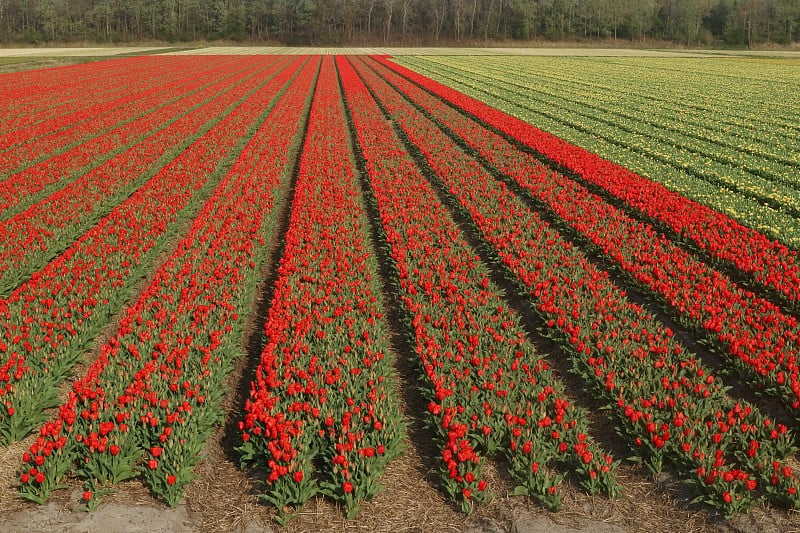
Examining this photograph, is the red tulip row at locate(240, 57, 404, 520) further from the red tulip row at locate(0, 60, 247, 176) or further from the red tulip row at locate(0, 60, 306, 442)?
the red tulip row at locate(0, 60, 247, 176)

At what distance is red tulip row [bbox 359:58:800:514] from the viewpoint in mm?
5402

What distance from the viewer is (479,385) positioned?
672 centimetres

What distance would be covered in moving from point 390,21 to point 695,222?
445 feet

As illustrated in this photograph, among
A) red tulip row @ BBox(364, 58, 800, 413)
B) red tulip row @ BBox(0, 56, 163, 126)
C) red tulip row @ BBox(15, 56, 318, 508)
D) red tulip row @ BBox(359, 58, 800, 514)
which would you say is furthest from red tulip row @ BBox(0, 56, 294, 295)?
red tulip row @ BBox(364, 58, 800, 413)

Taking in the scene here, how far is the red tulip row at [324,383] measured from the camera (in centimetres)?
546

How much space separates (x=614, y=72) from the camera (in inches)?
2104

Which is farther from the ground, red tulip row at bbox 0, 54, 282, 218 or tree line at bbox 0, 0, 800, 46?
tree line at bbox 0, 0, 800, 46

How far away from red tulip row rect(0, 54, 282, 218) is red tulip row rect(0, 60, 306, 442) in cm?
286

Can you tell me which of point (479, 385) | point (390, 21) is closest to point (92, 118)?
point (479, 385)

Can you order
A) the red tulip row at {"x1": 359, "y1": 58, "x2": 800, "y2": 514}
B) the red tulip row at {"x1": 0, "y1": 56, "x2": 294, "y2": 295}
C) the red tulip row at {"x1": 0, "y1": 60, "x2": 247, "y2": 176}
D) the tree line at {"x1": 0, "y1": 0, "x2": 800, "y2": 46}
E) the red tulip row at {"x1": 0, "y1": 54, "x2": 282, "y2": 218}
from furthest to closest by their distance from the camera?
the tree line at {"x1": 0, "y1": 0, "x2": 800, "y2": 46} → the red tulip row at {"x1": 0, "y1": 60, "x2": 247, "y2": 176} → the red tulip row at {"x1": 0, "y1": 54, "x2": 282, "y2": 218} → the red tulip row at {"x1": 0, "y1": 56, "x2": 294, "y2": 295} → the red tulip row at {"x1": 359, "y1": 58, "x2": 800, "y2": 514}

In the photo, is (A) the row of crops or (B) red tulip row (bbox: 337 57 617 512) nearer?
(B) red tulip row (bbox: 337 57 617 512)

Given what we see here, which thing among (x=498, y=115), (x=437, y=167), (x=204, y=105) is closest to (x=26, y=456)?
(x=437, y=167)

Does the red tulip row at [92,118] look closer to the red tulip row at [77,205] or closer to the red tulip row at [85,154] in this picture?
the red tulip row at [85,154]

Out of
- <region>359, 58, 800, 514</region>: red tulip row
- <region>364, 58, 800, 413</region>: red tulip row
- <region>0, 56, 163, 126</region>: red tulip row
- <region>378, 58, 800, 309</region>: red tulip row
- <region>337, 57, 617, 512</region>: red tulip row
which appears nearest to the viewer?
<region>359, 58, 800, 514</region>: red tulip row
